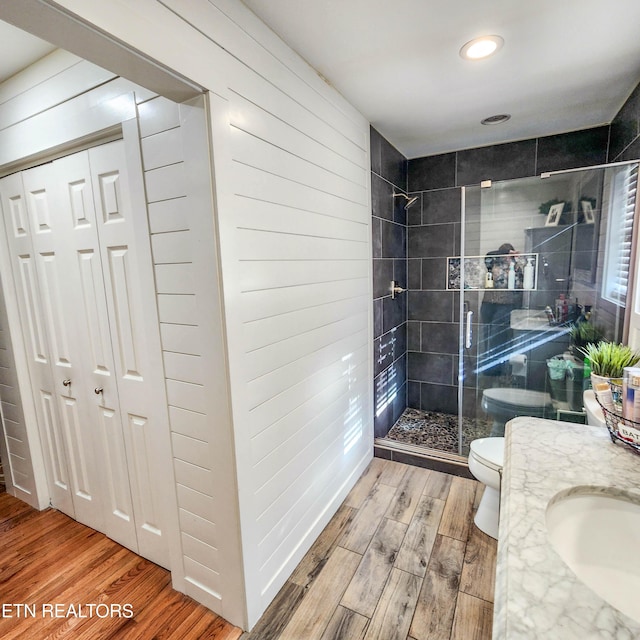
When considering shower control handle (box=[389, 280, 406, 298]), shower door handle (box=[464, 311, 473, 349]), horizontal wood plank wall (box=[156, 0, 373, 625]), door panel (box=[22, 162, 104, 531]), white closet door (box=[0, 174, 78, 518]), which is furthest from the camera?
shower control handle (box=[389, 280, 406, 298])

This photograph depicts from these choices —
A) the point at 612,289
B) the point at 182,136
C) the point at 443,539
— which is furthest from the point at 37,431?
the point at 612,289

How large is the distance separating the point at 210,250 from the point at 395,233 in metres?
2.09

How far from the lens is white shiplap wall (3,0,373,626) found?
1170mm

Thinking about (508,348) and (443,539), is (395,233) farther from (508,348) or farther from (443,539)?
(443,539)

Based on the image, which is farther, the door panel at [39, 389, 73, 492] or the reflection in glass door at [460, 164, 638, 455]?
the reflection in glass door at [460, 164, 638, 455]

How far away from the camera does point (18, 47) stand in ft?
4.81

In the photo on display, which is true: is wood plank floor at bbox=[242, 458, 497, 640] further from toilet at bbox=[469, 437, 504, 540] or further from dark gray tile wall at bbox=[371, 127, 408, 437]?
dark gray tile wall at bbox=[371, 127, 408, 437]

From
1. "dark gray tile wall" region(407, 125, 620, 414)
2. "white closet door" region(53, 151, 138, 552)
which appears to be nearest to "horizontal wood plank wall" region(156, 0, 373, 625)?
"white closet door" region(53, 151, 138, 552)

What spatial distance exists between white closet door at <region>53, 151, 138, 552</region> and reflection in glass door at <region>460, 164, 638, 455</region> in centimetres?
219

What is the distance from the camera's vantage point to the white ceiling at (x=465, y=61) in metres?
1.34

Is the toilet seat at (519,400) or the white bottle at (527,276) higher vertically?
the white bottle at (527,276)

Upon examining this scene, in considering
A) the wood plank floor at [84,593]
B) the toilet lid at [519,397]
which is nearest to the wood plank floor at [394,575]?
the wood plank floor at [84,593]

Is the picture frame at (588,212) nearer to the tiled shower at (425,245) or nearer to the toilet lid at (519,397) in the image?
the tiled shower at (425,245)

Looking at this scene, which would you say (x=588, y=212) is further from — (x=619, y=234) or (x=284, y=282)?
(x=284, y=282)
